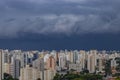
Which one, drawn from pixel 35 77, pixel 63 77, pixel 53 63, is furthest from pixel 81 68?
pixel 35 77

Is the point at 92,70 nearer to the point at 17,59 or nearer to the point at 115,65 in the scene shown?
the point at 115,65

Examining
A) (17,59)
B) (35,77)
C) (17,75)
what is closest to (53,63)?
(17,59)

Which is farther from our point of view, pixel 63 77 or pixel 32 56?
pixel 32 56

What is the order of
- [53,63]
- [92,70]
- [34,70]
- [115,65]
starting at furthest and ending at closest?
[115,65]
[92,70]
[53,63]
[34,70]

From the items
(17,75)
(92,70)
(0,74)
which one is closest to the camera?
(0,74)

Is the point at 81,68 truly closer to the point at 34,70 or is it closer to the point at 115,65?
the point at 115,65

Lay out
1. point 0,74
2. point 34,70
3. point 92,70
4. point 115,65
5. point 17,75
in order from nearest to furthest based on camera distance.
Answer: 1. point 0,74
2. point 34,70
3. point 17,75
4. point 92,70
5. point 115,65
